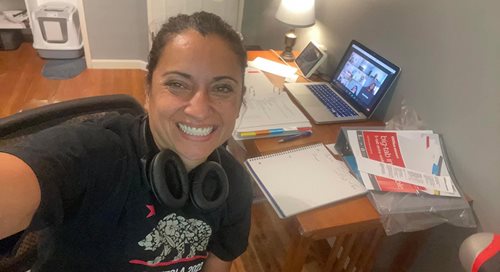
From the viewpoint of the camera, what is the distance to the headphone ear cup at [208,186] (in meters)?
0.76

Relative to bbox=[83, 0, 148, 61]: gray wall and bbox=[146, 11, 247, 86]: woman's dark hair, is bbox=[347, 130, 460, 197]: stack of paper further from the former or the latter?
bbox=[83, 0, 148, 61]: gray wall

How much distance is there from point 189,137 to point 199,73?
0.13m

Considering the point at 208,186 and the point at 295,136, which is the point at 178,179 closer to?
the point at 208,186

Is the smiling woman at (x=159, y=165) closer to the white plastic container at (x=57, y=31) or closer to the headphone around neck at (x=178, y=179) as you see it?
the headphone around neck at (x=178, y=179)

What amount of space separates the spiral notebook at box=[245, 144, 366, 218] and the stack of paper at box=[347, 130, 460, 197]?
0.06 metres

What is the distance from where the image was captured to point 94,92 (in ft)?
8.87

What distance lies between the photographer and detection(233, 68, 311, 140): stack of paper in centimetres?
122

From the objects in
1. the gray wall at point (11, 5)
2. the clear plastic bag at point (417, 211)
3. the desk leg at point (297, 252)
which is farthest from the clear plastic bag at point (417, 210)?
the gray wall at point (11, 5)

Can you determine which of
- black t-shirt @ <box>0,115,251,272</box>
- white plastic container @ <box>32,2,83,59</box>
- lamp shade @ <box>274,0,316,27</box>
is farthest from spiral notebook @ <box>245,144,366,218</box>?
white plastic container @ <box>32,2,83,59</box>

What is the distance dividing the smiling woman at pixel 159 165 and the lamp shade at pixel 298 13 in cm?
103

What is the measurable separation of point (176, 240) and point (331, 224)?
0.40 metres

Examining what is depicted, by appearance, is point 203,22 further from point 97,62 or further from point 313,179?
point 97,62

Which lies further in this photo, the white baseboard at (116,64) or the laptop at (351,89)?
the white baseboard at (116,64)

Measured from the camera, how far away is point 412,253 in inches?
52.0
